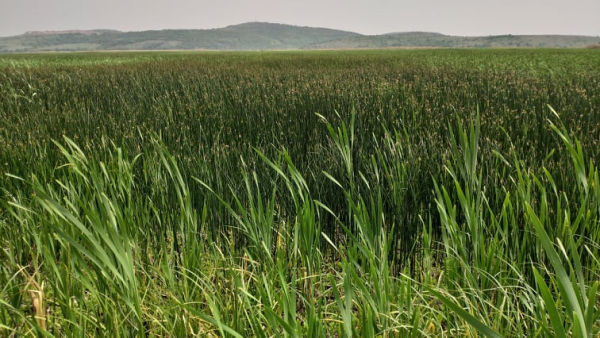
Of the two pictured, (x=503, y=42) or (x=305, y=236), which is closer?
(x=305, y=236)

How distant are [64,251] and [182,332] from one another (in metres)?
0.58

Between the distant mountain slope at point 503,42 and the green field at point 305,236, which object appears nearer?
the green field at point 305,236

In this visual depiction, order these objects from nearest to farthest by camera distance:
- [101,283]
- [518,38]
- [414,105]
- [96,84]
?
1. [101,283]
2. [414,105]
3. [96,84]
4. [518,38]

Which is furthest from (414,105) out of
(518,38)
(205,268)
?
(518,38)

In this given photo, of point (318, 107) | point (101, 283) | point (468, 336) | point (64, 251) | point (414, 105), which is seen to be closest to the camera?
point (468, 336)

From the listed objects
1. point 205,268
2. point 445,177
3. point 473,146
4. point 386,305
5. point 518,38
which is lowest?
point 205,268

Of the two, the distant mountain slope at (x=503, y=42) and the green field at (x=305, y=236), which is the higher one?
the distant mountain slope at (x=503, y=42)

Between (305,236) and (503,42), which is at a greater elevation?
(503,42)

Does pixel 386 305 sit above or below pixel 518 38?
below

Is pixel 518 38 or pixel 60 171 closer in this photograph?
pixel 60 171

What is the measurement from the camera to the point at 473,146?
1.58m

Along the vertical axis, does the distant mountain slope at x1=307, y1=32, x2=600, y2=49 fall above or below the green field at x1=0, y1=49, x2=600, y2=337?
above

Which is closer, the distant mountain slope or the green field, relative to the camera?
the green field

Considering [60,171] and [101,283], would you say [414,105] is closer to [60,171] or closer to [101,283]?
[60,171]
